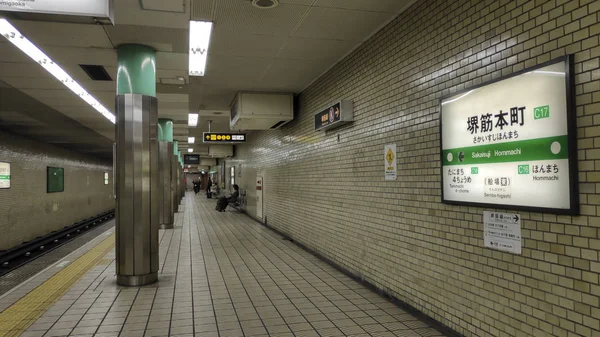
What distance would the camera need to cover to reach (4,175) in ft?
35.0

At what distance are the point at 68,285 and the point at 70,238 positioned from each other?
1115cm

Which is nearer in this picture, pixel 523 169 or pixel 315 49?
pixel 523 169

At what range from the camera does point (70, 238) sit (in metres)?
14.8

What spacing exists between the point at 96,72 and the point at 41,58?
89 cm

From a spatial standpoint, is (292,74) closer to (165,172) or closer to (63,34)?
(63,34)

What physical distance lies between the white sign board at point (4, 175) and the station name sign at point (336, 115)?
9018mm

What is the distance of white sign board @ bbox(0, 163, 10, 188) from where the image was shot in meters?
10.5

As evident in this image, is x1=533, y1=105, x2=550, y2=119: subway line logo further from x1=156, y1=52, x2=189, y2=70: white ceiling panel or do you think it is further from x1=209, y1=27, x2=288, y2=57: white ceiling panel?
x1=156, y1=52, x2=189, y2=70: white ceiling panel

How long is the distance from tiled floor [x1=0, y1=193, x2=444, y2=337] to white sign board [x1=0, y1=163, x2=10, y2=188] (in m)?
6.00

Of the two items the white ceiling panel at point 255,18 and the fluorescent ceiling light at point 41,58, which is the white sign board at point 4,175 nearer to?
the fluorescent ceiling light at point 41,58

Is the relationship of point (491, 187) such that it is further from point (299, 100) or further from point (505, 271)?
point (299, 100)

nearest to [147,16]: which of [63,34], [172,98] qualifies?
[63,34]

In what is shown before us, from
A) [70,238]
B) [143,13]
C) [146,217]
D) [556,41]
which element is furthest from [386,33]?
[70,238]

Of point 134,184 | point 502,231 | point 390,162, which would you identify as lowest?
point 502,231
